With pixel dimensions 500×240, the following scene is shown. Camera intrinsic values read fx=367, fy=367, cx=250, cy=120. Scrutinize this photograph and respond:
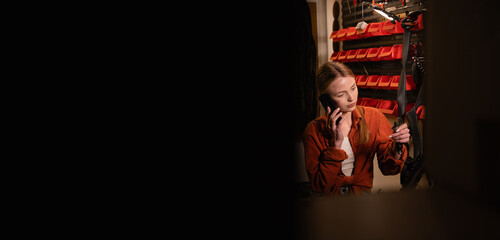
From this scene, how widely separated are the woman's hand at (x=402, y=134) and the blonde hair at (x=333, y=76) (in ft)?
0.46

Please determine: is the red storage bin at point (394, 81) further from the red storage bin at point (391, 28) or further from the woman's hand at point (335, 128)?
the woman's hand at point (335, 128)

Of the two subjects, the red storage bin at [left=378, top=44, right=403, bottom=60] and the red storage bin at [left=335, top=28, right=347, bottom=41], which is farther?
the red storage bin at [left=335, top=28, right=347, bottom=41]

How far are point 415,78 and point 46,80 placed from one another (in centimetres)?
161

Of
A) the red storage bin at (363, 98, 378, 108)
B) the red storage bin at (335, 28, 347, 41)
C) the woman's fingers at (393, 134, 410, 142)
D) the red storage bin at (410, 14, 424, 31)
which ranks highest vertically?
the red storage bin at (410, 14, 424, 31)

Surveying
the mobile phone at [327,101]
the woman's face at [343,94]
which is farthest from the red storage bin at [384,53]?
the mobile phone at [327,101]

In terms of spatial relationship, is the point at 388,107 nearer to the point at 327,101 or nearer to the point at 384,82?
the point at 384,82

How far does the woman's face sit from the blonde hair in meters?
0.02

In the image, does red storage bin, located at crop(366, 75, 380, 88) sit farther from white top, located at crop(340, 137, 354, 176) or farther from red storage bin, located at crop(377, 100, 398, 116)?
white top, located at crop(340, 137, 354, 176)

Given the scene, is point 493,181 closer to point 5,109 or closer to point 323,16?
point 5,109

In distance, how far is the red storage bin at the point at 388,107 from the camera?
5.60 ft

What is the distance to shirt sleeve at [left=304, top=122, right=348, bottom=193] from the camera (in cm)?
162

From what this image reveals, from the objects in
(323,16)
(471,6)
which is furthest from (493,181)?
(323,16)

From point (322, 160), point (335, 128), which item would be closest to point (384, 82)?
point (335, 128)

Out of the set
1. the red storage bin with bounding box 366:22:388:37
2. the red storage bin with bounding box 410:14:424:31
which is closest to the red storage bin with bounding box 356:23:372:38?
the red storage bin with bounding box 366:22:388:37
